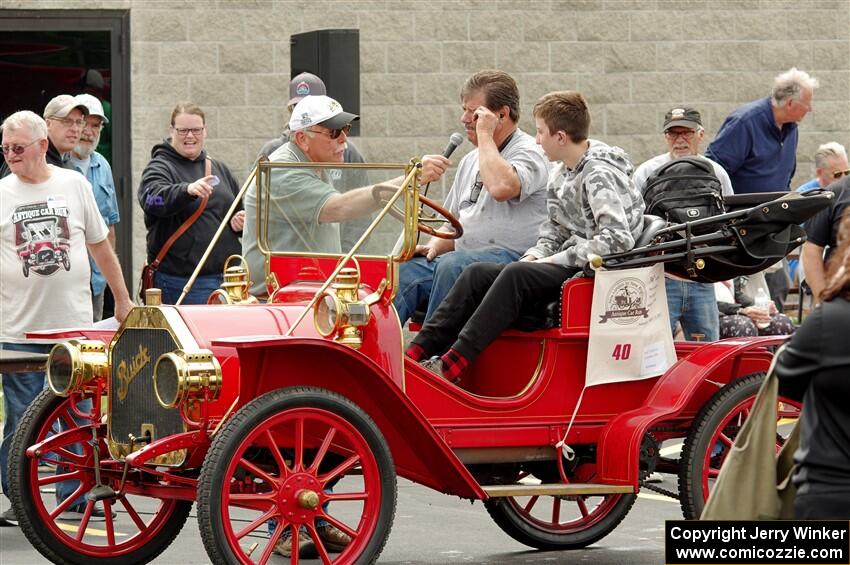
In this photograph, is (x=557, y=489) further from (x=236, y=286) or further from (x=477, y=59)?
(x=477, y=59)

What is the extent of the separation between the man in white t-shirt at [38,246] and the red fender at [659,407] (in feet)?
8.46

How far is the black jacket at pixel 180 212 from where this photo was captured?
33.7ft

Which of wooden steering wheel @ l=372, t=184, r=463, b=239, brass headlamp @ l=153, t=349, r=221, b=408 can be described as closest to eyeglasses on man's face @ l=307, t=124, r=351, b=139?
wooden steering wheel @ l=372, t=184, r=463, b=239

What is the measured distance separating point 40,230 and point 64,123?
124cm

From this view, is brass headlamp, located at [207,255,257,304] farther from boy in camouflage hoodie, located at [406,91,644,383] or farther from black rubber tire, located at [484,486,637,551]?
black rubber tire, located at [484,486,637,551]

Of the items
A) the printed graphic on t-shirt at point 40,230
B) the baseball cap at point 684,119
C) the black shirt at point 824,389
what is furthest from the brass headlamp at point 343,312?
the baseball cap at point 684,119

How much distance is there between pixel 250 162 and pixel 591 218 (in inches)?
311

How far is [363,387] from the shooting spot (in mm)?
6383

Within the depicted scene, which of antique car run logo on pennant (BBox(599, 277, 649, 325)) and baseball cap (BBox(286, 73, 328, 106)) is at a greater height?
baseball cap (BBox(286, 73, 328, 106))

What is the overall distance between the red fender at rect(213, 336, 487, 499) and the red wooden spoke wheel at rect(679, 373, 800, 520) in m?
0.96

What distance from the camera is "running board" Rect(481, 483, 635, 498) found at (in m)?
6.67

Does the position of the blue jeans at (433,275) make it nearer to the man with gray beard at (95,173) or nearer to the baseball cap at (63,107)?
the baseball cap at (63,107)

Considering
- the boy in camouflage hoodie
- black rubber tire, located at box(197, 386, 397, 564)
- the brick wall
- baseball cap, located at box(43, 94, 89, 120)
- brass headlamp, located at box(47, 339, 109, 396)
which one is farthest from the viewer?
the brick wall

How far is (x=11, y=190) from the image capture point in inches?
328
